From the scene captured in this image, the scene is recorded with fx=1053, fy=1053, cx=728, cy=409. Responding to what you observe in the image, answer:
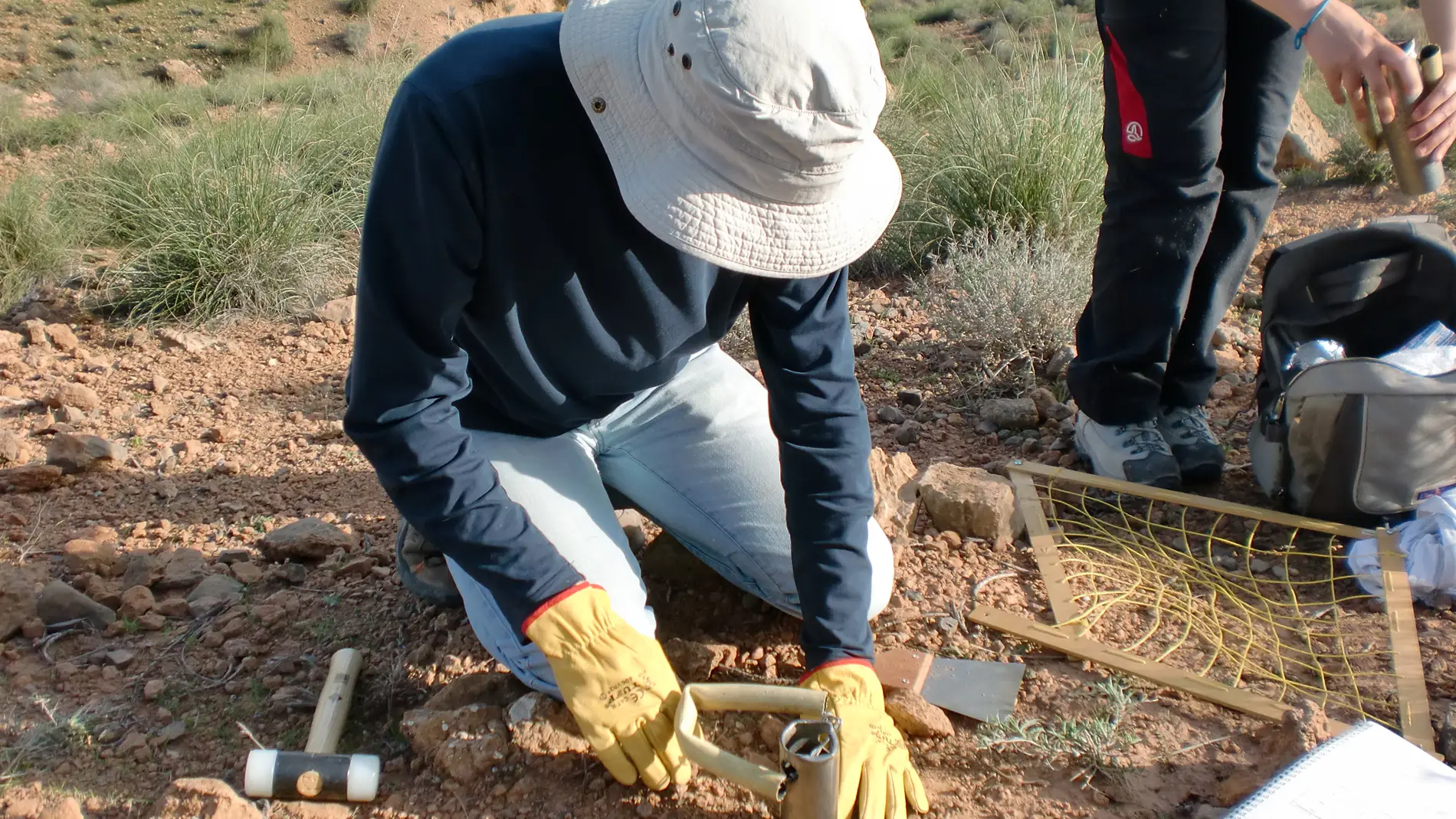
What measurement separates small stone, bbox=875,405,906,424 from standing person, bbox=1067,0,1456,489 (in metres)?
0.55

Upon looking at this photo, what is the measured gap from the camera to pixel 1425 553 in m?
2.08

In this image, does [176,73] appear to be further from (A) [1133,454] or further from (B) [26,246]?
(A) [1133,454]

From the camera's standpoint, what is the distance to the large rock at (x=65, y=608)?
2.05 metres

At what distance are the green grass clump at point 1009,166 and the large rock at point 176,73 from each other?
559 inches

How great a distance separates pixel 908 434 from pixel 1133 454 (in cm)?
65

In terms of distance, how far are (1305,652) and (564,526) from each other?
1.39m

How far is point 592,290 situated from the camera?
1620mm

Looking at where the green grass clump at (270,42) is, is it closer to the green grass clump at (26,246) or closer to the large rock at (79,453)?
the green grass clump at (26,246)

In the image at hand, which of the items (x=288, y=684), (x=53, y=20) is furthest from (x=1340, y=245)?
(x=53, y=20)

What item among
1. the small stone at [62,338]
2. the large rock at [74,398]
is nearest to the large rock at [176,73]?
the small stone at [62,338]

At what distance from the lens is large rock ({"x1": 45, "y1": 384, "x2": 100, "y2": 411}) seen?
3.12m

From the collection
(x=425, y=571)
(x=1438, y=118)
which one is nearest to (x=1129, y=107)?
(x=1438, y=118)

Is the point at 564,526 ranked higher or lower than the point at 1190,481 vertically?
higher

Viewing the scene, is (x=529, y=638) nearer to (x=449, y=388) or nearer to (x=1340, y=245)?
(x=449, y=388)
